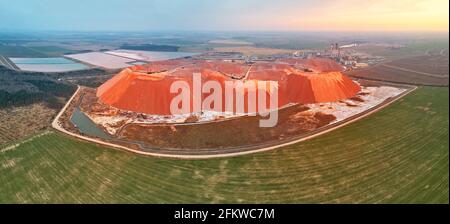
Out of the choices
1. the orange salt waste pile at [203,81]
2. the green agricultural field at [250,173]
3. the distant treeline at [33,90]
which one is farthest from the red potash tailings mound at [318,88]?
the distant treeline at [33,90]

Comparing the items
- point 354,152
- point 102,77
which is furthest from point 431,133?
point 102,77

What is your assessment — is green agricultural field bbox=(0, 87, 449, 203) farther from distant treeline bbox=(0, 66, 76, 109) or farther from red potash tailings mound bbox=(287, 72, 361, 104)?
distant treeline bbox=(0, 66, 76, 109)

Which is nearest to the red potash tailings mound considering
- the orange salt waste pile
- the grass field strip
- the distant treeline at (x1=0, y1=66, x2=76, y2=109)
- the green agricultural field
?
the orange salt waste pile

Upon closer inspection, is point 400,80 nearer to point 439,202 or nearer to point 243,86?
point 243,86

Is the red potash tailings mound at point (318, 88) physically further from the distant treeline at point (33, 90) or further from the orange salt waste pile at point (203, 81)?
the distant treeline at point (33, 90)

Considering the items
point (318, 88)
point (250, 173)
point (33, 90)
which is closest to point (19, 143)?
point (250, 173)
